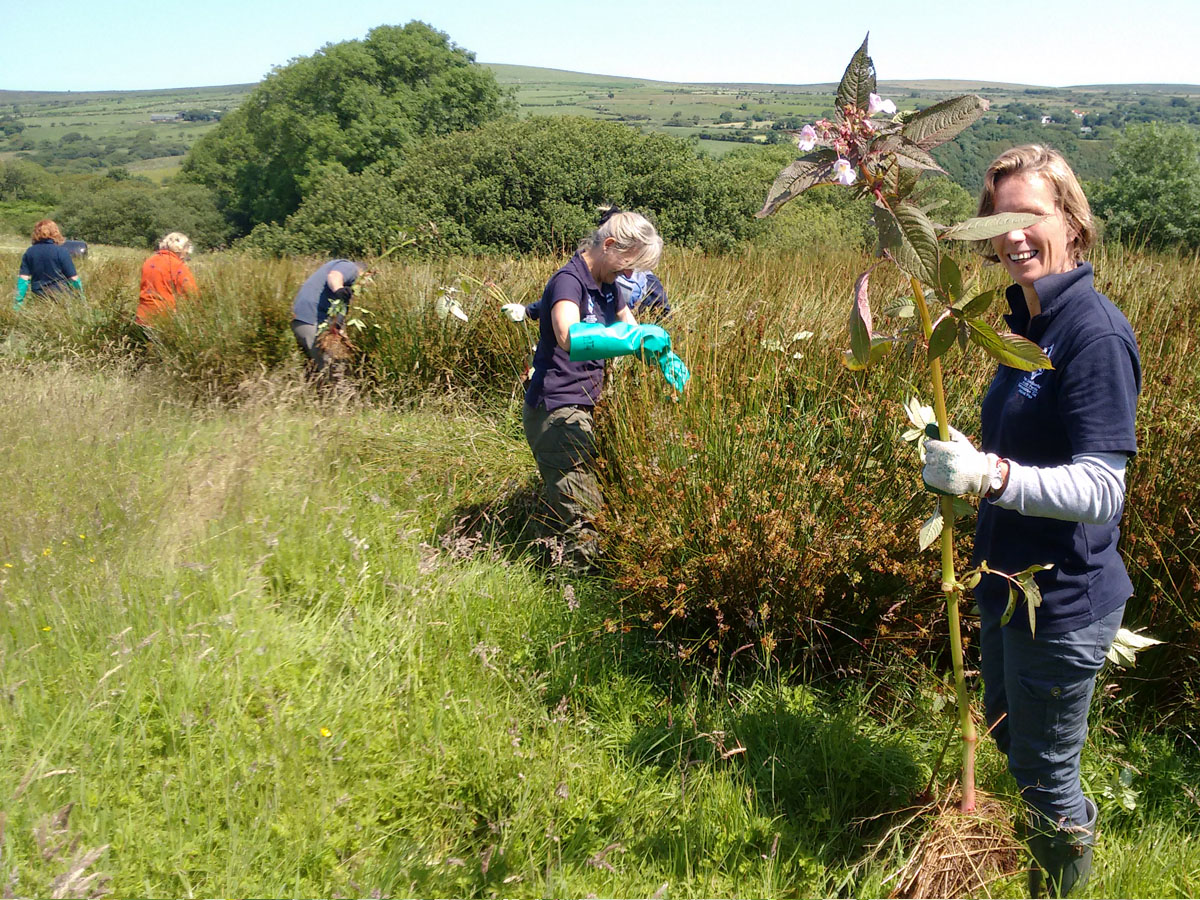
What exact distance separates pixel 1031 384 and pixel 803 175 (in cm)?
67

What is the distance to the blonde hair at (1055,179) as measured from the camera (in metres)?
1.68

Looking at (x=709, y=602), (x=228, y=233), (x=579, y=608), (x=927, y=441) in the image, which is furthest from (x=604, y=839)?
(x=228, y=233)

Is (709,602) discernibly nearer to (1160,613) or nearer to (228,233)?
(1160,613)

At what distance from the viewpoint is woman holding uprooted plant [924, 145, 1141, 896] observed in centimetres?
152

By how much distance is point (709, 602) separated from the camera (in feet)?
8.92

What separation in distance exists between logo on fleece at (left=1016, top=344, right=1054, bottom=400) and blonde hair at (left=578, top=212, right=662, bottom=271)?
6.22ft

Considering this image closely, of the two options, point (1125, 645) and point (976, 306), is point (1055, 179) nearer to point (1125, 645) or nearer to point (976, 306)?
point (976, 306)

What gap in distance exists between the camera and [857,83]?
148 cm

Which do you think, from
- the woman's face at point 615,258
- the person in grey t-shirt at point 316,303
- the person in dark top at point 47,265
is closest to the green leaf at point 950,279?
the woman's face at point 615,258

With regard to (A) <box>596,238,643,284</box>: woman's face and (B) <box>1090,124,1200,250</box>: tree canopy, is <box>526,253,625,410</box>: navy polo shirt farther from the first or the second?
(B) <box>1090,124,1200,250</box>: tree canopy

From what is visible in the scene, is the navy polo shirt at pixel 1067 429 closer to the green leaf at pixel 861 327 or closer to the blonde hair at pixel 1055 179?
the blonde hair at pixel 1055 179

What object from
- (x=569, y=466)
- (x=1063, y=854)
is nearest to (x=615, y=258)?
(x=569, y=466)

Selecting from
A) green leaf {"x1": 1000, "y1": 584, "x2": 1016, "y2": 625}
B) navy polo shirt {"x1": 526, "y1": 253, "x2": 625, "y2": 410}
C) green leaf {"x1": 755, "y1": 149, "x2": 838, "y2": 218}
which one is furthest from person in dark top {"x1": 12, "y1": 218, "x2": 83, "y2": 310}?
green leaf {"x1": 1000, "y1": 584, "x2": 1016, "y2": 625}

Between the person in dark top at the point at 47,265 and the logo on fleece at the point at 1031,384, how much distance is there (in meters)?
8.72
